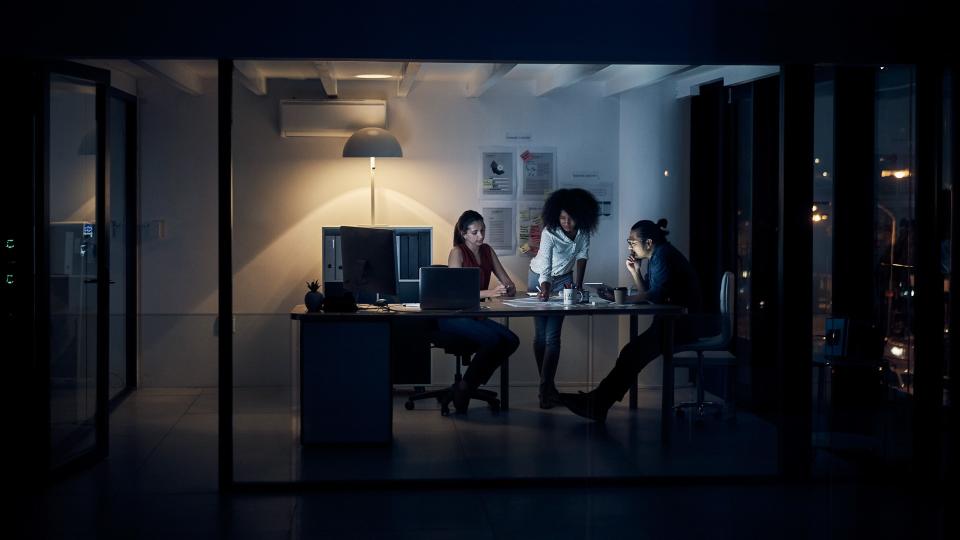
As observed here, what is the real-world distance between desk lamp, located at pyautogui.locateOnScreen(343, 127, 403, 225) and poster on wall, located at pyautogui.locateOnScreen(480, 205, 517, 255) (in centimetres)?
96

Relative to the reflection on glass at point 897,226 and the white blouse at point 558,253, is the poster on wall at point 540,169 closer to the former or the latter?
the white blouse at point 558,253

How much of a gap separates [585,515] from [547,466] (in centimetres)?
84

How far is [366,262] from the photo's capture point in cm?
682

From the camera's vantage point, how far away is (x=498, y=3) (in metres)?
5.34

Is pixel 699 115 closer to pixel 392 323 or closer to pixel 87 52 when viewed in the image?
pixel 392 323

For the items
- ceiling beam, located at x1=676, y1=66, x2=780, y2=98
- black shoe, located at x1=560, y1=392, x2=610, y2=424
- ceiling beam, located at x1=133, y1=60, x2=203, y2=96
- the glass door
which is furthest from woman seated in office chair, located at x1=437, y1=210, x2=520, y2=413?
ceiling beam, located at x1=133, y1=60, x2=203, y2=96

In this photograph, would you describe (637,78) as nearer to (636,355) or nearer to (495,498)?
(636,355)

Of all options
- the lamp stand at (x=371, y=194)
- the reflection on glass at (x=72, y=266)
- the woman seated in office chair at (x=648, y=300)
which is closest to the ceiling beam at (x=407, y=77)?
the lamp stand at (x=371, y=194)

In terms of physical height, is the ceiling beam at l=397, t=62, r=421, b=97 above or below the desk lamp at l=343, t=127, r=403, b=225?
above

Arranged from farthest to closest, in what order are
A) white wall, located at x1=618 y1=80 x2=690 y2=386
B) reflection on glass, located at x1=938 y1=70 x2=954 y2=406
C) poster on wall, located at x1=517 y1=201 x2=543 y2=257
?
poster on wall, located at x1=517 y1=201 x2=543 y2=257 → white wall, located at x1=618 y1=80 x2=690 y2=386 → reflection on glass, located at x1=938 y1=70 x2=954 y2=406

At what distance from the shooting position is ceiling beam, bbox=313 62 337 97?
24.9 feet

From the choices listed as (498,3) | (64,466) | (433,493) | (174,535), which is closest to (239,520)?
(174,535)

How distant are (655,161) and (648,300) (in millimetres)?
1997

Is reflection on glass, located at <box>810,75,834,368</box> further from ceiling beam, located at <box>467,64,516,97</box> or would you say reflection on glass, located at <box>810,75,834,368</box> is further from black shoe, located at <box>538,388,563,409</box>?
ceiling beam, located at <box>467,64,516,97</box>
